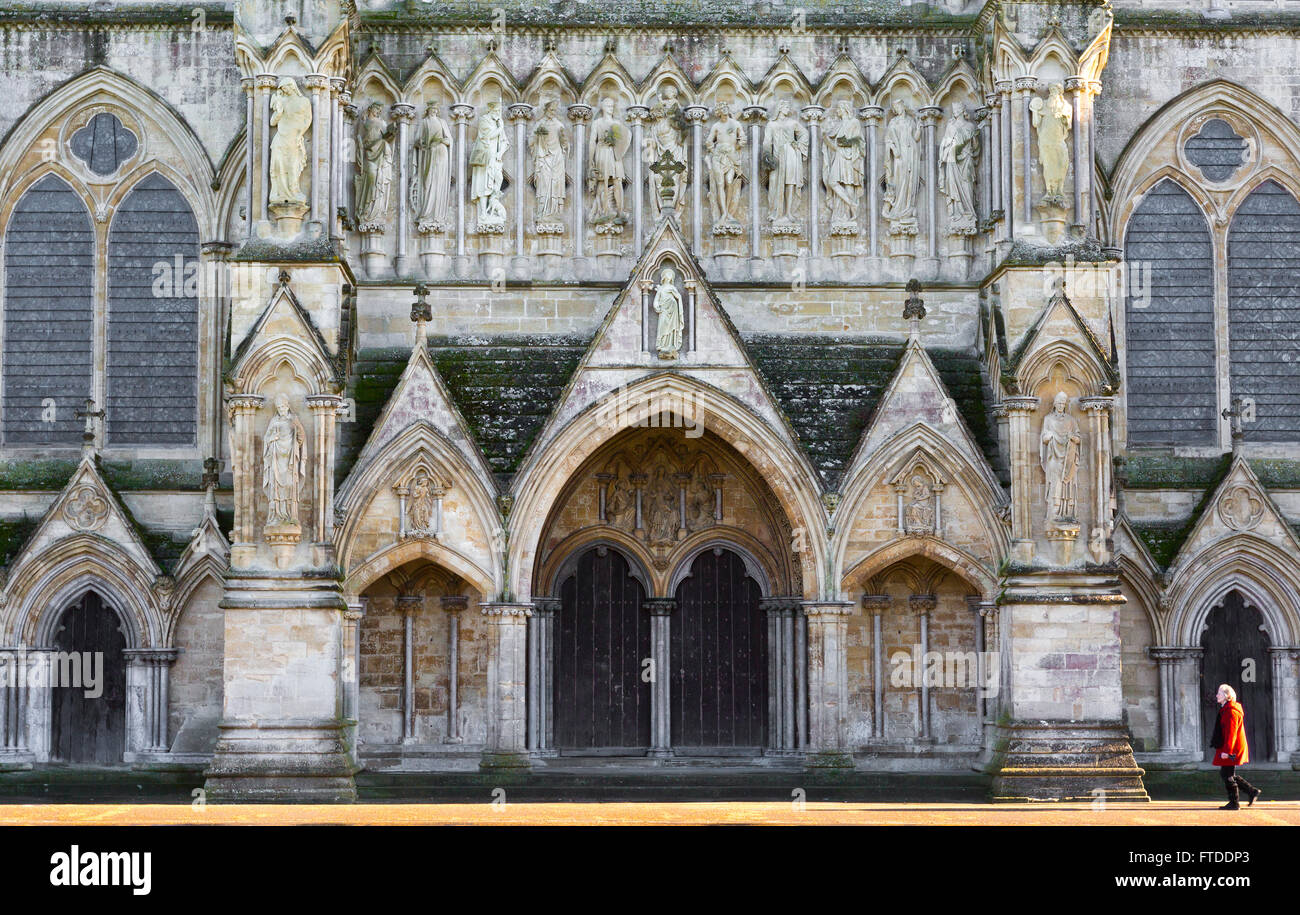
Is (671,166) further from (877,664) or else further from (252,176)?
(877,664)

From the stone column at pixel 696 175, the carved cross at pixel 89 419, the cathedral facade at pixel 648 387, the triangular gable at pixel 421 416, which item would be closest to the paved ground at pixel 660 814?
the cathedral facade at pixel 648 387

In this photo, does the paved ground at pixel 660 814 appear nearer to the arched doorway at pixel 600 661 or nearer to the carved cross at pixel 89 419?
the arched doorway at pixel 600 661

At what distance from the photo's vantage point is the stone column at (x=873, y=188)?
2286 cm

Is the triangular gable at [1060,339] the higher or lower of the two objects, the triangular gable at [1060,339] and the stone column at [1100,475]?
the higher

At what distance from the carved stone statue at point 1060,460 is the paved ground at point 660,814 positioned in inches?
135

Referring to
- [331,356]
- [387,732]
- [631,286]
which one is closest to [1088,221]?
[631,286]

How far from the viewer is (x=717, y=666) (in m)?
23.2

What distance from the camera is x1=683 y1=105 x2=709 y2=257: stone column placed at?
75.0ft

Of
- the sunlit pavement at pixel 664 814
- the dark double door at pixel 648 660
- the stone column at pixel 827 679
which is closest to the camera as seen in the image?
the sunlit pavement at pixel 664 814

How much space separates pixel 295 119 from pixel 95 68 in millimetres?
4404

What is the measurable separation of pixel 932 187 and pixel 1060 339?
292 cm

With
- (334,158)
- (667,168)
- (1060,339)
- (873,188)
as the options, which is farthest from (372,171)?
(1060,339)

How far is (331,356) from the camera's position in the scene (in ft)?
68.5

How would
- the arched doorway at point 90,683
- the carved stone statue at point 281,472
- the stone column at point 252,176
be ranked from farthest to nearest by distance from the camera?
the arched doorway at point 90,683, the stone column at point 252,176, the carved stone statue at point 281,472
